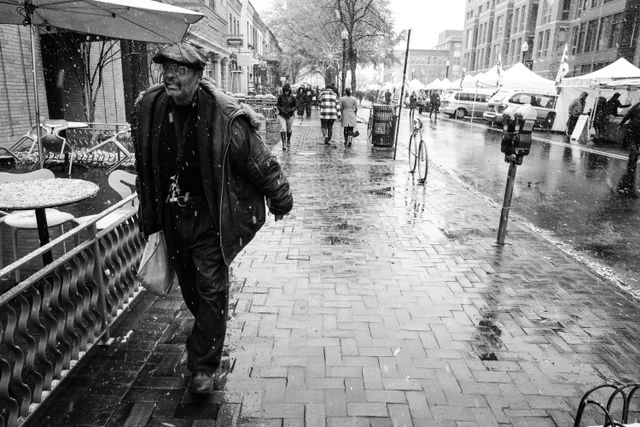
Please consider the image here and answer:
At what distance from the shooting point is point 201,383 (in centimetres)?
280

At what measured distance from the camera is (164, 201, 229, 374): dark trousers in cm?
272

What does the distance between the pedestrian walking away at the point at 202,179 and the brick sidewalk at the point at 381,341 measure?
48cm

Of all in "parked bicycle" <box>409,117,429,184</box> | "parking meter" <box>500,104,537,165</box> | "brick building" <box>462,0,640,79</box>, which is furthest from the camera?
"brick building" <box>462,0,640,79</box>

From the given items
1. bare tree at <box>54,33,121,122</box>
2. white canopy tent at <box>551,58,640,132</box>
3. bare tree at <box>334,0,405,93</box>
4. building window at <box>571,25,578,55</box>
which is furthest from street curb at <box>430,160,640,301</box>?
building window at <box>571,25,578,55</box>

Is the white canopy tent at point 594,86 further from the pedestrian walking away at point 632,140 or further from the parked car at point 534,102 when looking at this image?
the pedestrian walking away at point 632,140

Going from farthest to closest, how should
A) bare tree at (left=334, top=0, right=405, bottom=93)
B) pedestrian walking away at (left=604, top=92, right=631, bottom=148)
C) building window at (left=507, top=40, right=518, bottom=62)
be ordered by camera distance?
1. building window at (left=507, top=40, right=518, bottom=62)
2. bare tree at (left=334, top=0, right=405, bottom=93)
3. pedestrian walking away at (left=604, top=92, right=631, bottom=148)

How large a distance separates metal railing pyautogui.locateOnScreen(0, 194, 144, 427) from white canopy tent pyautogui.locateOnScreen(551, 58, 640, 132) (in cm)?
1898

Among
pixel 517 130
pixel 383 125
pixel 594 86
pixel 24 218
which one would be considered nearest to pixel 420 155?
pixel 383 125

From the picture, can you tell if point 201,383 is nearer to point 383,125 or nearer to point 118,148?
point 118,148

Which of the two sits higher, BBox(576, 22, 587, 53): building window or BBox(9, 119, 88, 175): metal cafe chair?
BBox(576, 22, 587, 53): building window

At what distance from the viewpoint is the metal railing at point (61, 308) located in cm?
235

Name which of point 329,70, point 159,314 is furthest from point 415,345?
point 329,70

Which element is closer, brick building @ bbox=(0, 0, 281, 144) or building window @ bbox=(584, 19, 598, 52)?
brick building @ bbox=(0, 0, 281, 144)

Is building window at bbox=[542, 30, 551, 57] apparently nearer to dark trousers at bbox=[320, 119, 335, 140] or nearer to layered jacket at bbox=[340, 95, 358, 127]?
dark trousers at bbox=[320, 119, 335, 140]
